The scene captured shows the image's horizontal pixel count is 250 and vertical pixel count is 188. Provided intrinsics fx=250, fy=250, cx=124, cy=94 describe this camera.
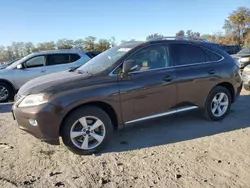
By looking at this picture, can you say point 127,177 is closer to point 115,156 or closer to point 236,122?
point 115,156

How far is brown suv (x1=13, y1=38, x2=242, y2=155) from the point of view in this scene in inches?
144

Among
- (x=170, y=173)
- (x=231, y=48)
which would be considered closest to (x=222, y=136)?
(x=170, y=173)

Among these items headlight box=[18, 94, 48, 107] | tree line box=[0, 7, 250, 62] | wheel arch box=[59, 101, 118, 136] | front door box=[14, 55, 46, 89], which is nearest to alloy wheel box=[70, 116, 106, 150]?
wheel arch box=[59, 101, 118, 136]

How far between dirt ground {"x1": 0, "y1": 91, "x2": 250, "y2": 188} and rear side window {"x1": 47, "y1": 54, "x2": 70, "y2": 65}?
172 inches

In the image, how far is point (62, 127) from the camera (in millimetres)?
3715

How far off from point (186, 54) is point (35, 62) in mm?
5880

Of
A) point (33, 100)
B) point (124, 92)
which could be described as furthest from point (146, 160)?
point (33, 100)

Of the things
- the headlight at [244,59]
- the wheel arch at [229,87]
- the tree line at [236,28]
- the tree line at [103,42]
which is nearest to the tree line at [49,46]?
the tree line at [103,42]

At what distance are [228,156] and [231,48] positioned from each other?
24.6 meters

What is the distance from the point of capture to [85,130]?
3844 millimetres

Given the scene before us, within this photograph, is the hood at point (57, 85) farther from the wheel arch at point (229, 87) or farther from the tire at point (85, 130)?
the wheel arch at point (229, 87)

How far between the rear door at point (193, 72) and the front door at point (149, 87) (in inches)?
7.3

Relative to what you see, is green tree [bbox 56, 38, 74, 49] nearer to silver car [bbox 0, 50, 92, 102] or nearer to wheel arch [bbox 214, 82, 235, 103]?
silver car [bbox 0, 50, 92, 102]

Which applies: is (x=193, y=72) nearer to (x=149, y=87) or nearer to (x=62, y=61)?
(x=149, y=87)
